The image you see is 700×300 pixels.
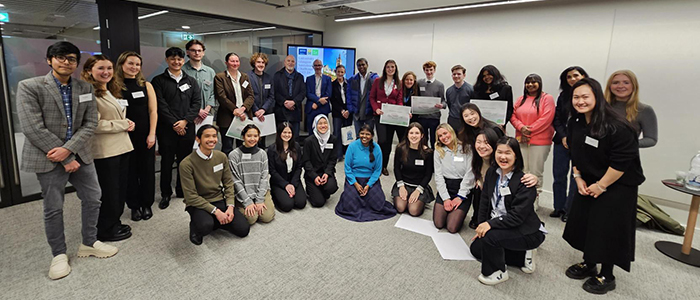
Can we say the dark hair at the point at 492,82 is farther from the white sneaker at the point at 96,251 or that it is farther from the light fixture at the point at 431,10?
the white sneaker at the point at 96,251

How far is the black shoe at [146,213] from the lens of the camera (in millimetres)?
3426

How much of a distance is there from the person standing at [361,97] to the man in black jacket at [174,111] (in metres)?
2.34

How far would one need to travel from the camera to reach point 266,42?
20.5ft

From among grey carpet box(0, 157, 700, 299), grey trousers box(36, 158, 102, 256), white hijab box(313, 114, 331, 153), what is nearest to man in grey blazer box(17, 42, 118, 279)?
grey trousers box(36, 158, 102, 256)

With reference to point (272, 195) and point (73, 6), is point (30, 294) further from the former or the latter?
point (73, 6)

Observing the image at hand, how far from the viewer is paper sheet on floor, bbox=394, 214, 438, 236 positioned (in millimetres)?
3320

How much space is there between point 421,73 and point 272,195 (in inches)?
144

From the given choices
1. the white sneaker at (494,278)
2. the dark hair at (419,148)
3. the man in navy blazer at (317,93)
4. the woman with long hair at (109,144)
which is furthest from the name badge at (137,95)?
the white sneaker at (494,278)

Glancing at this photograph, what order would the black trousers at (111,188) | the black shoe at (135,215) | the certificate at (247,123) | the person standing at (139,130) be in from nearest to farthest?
the black trousers at (111,188) < the person standing at (139,130) < the black shoe at (135,215) < the certificate at (247,123)

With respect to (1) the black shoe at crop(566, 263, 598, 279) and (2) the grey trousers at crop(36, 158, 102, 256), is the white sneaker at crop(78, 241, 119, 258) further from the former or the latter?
(1) the black shoe at crop(566, 263, 598, 279)

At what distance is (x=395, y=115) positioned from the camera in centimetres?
473

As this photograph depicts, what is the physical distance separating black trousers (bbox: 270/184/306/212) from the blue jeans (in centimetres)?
266

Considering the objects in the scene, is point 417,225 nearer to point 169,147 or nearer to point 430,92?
point 430,92

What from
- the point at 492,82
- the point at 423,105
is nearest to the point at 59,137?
the point at 423,105
